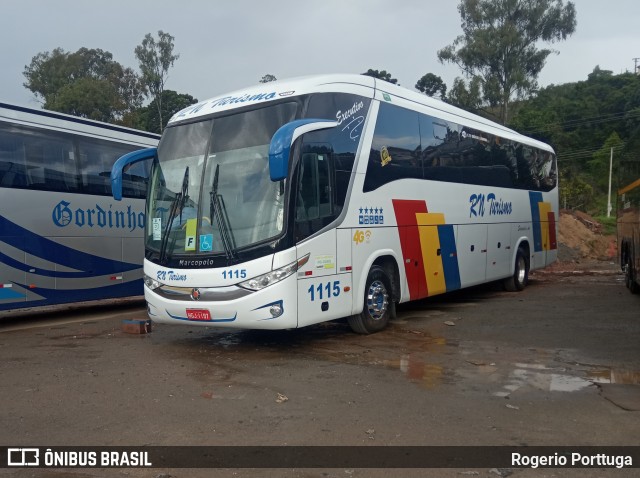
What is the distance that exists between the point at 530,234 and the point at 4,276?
12314mm

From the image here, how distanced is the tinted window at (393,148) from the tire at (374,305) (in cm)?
138

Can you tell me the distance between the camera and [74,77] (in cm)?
6431

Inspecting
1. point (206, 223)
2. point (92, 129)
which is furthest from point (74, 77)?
point (206, 223)

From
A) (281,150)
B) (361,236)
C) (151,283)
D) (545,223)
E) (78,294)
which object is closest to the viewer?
(281,150)

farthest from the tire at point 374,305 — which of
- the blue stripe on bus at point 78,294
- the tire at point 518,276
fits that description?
the tire at point 518,276

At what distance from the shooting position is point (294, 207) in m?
7.93

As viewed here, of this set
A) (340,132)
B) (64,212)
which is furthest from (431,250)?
(64,212)

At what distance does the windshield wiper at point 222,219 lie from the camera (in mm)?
7871

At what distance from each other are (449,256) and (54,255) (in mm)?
7591

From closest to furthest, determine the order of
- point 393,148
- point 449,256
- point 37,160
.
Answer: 1. point 393,148
2. point 37,160
3. point 449,256

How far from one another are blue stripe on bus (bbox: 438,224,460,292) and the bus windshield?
475 centimetres

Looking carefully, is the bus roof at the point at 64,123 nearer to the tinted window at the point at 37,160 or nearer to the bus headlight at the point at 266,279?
the tinted window at the point at 37,160

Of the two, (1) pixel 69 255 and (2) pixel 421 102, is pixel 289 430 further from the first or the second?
(1) pixel 69 255

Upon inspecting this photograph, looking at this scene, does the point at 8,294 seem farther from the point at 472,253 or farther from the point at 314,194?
the point at 472,253
